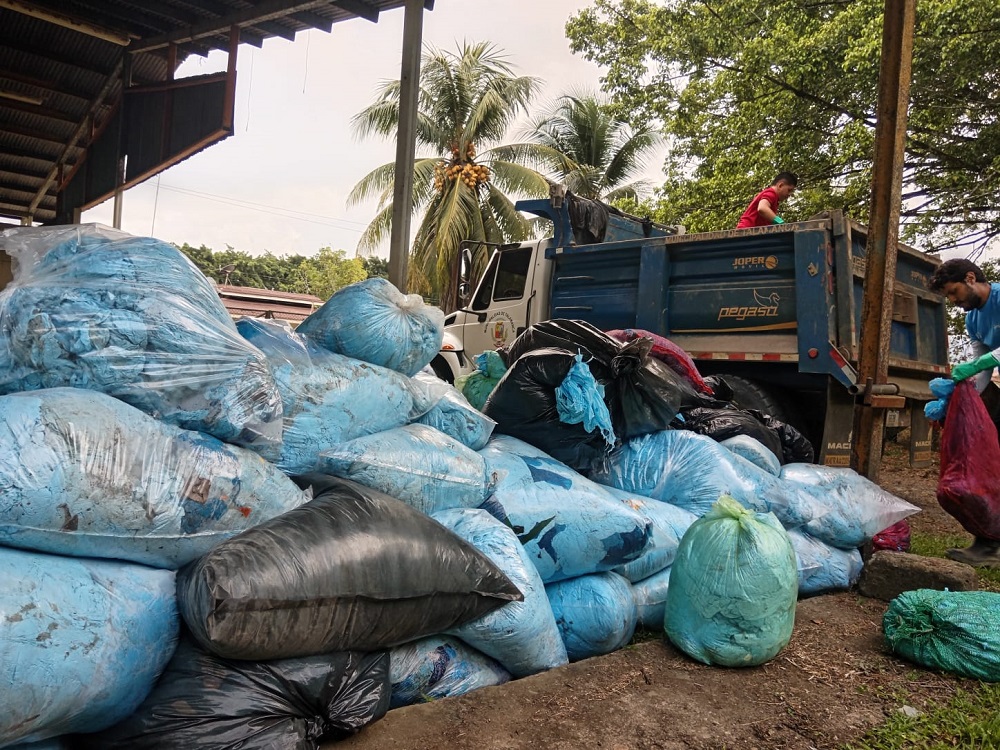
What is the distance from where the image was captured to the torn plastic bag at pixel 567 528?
7.72ft

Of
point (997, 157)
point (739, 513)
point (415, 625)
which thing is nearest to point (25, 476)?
point (415, 625)

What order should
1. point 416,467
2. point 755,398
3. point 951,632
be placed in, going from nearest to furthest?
point 416,467
point 951,632
point 755,398

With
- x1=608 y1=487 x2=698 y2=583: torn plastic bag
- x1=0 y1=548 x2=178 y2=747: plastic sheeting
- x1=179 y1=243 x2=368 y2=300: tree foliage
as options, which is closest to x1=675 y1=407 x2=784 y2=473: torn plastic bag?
x1=608 y1=487 x2=698 y2=583: torn plastic bag

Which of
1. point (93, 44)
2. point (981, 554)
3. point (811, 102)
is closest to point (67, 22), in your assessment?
point (93, 44)

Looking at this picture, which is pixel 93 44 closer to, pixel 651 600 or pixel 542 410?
pixel 542 410

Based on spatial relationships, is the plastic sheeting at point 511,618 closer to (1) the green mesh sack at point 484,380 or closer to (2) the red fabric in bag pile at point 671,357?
→ (1) the green mesh sack at point 484,380

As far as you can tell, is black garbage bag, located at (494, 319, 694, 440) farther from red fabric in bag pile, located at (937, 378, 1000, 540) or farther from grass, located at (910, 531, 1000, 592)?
grass, located at (910, 531, 1000, 592)

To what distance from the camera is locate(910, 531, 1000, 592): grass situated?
3.48 meters

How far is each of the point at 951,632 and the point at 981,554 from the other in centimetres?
178

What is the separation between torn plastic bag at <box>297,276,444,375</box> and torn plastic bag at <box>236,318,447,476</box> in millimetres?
51

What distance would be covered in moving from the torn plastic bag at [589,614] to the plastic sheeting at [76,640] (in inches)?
49.7

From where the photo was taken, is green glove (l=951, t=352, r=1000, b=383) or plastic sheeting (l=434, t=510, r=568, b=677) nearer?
plastic sheeting (l=434, t=510, r=568, b=677)

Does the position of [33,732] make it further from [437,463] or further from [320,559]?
[437,463]

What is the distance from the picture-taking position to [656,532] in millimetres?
2637
